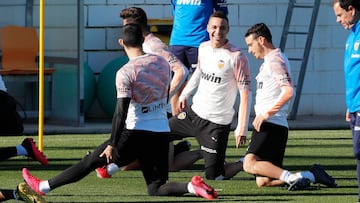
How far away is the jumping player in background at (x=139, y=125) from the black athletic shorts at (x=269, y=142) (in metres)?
1.12

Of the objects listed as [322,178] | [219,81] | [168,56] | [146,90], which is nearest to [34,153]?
[168,56]

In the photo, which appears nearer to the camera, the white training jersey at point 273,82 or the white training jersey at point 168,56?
the white training jersey at point 273,82

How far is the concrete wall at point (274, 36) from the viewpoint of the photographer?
19.6 metres

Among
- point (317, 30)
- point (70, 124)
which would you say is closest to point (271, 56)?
point (70, 124)

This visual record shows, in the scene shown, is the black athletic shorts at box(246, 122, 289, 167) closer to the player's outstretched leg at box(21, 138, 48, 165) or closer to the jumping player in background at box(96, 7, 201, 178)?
the jumping player in background at box(96, 7, 201, 178)

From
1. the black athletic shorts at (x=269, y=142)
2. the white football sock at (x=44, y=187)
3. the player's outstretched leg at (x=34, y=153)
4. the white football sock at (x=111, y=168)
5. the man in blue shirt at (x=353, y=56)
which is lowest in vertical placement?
the player's outstretched leg at (x=34, y=153)

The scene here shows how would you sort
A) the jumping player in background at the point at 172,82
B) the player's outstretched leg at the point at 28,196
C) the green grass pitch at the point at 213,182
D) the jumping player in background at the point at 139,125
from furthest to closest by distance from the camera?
the jumping player in background at the point at 172,82, the green grass pitch at the point at 213,182, the jumping player in background at the point at 139,125, the player's outstretched leg at the point at 28,196

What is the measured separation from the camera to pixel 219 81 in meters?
11.3

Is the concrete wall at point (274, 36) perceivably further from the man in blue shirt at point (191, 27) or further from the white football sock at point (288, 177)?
the white football sock at point (288, 177)

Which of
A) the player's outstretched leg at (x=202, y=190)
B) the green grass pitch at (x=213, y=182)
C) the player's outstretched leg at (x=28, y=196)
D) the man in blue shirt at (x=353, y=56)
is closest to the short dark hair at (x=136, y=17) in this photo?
the green grass pitch at (x=213, y=182)

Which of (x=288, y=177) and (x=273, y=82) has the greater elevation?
(x=273, y=82)

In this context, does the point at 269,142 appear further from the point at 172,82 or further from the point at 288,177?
the point at 172,82

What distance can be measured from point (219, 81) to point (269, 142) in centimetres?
80

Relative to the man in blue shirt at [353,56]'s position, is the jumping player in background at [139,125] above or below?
below
